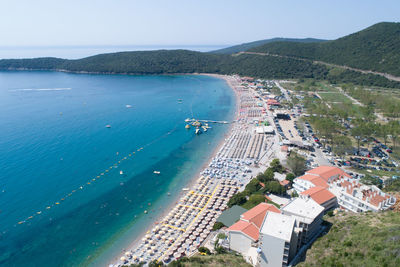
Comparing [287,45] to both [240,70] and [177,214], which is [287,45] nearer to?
[240,70]

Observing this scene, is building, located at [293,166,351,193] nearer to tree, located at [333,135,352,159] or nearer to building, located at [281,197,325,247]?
building, located at [281,197,325,247]

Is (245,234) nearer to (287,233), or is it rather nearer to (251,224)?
(251,224)

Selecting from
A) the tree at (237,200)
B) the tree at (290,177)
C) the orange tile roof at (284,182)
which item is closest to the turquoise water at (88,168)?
the tree at (237,200)

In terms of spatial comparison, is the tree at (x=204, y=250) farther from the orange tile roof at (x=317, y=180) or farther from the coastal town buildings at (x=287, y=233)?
the orange tile roof at (x=317, y=180)

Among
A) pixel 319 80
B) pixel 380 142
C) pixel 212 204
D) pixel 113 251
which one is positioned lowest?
pixel 113 251

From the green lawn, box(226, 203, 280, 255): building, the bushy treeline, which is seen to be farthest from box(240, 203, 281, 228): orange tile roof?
the bushy treeline

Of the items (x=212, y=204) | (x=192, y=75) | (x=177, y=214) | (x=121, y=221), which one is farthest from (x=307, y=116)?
(x=192, y=75)
